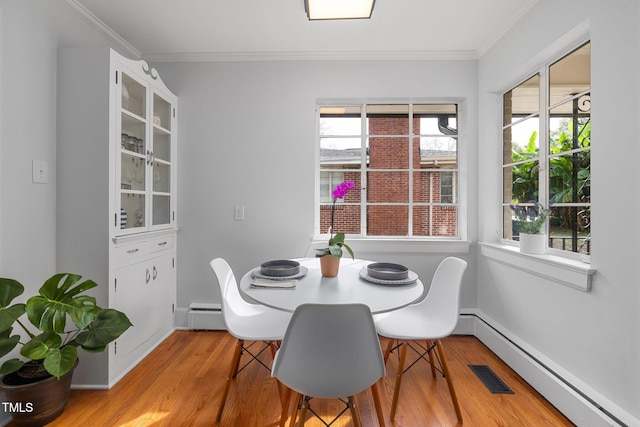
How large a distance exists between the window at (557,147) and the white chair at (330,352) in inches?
59.2

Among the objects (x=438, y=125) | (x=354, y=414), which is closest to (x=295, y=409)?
(x=354, y=414)

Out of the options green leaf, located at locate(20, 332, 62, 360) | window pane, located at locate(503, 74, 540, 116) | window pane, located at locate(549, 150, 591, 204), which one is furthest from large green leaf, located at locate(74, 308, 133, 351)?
window pane, located at locate(503, 74, 540, 116)

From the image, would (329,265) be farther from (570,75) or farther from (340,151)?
(570,75)

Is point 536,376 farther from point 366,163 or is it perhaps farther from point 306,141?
point 306,141

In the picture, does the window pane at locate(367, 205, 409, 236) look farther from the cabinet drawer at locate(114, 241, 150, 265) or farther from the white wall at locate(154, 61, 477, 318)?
the cabinet drawer at locate(114, 241, 150, 265)

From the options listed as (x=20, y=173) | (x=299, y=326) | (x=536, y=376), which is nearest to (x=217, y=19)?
(x=20, y=173)

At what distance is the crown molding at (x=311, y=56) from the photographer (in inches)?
99.9

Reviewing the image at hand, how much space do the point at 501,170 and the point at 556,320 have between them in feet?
4.12

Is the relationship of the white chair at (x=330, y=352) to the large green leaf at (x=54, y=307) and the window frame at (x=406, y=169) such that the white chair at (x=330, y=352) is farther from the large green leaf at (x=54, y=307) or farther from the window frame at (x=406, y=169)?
the window frame at (x=406, y=169)

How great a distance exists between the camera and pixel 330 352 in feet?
3.41

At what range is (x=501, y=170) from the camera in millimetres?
2449

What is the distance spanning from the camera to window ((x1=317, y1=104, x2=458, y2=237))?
2680 millimetres

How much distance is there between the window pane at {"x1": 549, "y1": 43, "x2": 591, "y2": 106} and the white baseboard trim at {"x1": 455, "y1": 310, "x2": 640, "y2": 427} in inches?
65.1

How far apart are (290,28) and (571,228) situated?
2.37 meters
